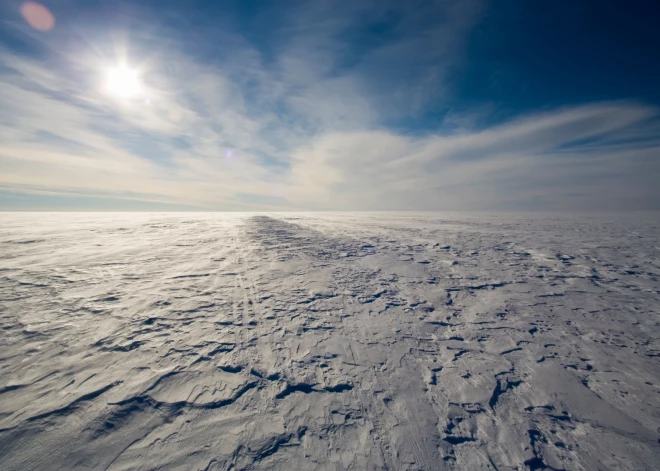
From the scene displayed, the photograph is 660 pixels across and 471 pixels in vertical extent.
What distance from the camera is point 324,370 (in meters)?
2.95

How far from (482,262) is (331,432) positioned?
660 cm

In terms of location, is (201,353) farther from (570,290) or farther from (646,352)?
(570,290)

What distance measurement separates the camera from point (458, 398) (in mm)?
2600

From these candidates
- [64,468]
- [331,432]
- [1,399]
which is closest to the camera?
[64,468]

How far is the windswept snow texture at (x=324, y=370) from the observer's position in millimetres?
2041

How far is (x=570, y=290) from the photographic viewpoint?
5.11m

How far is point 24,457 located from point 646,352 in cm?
662

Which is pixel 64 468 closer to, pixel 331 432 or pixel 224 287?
pixel 331 432

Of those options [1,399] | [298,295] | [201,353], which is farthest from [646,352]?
[1,399]

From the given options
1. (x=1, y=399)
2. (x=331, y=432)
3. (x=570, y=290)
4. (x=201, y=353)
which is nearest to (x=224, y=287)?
(x=201, y=353)

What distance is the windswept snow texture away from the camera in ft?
6.70

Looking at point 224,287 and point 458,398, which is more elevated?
point 224,287

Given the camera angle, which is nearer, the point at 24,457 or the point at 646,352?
the point at 24,457

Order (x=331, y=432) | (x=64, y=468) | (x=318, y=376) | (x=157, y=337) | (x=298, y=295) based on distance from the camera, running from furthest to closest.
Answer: (x=298, y=295) → (x=157, y=337) → (x=318, y=376) → (x=331, y=432) → (x=64, y=468)
